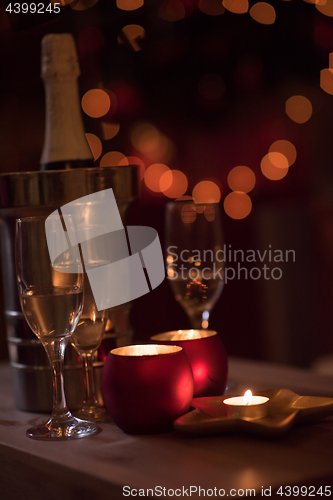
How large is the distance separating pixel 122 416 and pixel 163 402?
1.8 inches

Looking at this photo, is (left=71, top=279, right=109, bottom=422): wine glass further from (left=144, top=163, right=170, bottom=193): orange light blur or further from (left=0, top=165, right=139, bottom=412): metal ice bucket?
(left=144, top=163, right=170, bottom=193): orange light blur

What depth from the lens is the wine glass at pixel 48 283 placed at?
564 mm

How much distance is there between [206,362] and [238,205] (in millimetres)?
2308

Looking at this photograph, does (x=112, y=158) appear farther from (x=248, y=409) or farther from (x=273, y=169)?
(x=248, y=409)

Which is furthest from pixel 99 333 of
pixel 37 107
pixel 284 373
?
pixel 37 107

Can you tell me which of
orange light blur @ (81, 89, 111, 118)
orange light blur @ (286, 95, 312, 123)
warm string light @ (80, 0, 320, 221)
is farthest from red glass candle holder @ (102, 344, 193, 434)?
orange light blur @ (286, 95, 312, 123)

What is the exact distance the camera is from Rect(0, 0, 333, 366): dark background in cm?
215

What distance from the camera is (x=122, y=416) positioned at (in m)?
0.55

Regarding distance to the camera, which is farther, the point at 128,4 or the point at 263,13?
the point at 263,13

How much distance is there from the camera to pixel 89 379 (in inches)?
25.8

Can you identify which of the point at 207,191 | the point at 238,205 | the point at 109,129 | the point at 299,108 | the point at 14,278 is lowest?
the point at 14,278

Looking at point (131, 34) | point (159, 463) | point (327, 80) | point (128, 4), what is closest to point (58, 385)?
point (159, 463)

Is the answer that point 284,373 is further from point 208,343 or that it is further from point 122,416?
point 122,416

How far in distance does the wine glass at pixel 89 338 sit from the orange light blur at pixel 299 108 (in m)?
3.05
